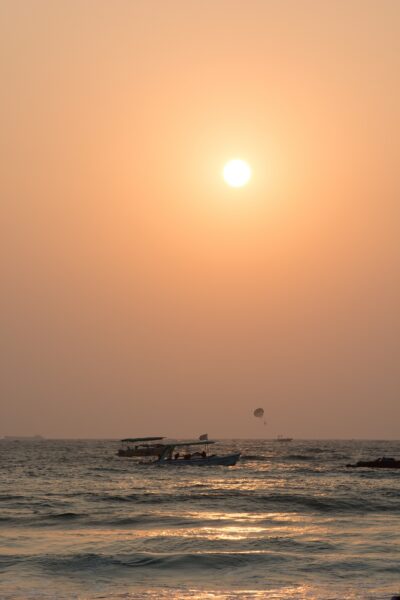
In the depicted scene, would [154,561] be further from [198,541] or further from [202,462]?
[202,462]

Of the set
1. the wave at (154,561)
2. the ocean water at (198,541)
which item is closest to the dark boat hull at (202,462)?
the ocean water at (198,541)

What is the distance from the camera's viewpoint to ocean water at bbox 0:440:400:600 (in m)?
26.3

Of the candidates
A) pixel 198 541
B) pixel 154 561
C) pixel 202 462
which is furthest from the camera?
pixel 202 462

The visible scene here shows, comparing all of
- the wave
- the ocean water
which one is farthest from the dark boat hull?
the wave

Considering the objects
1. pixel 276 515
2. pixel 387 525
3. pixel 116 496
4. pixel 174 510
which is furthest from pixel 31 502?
pixel 387 525

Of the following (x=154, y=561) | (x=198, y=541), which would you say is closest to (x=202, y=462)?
(x=198, y=541)

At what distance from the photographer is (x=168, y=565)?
30.8 meters

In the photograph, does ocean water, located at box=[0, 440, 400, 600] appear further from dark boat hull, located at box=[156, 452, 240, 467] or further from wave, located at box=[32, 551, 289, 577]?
dark boat hull, located at box=[156, 452, 240, 467]

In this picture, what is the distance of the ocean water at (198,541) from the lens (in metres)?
26.3

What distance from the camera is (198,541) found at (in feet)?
119

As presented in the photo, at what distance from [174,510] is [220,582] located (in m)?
23.6

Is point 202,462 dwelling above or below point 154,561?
above

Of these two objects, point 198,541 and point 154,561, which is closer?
point 154,561

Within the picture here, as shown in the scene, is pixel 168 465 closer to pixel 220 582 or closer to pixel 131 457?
pixel 131 457
